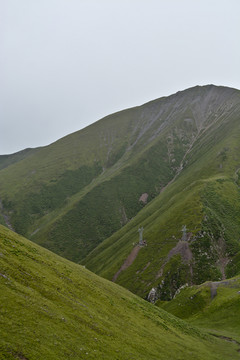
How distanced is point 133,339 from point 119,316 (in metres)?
4.82

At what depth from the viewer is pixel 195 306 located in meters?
61.0

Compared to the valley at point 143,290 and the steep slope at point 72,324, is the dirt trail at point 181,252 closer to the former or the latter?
the valley at point 143,290

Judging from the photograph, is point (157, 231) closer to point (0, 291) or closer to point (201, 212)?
point (201, 212)

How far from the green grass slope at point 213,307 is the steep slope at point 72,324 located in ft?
29.3

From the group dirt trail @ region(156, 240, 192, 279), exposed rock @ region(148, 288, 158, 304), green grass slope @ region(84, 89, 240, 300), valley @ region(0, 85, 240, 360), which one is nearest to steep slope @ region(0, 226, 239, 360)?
valley @ region(0, 85, 240, 360)

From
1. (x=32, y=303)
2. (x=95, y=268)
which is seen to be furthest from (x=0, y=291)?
(x=95, y=268)

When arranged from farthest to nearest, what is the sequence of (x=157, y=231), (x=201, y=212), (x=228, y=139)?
1. (x=228, y=139)
2. (x=157, y=231)
3. (x=201, y=212)

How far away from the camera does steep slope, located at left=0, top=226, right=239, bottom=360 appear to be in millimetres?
18500

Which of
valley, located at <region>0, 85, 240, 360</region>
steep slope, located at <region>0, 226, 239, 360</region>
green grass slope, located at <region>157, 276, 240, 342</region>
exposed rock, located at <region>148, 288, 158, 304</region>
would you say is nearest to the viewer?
steep slope, located at <region>0, 226, 239, 360</region>

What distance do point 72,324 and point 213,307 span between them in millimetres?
43028

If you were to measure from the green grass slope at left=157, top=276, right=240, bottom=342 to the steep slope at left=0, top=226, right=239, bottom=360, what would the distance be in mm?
8934

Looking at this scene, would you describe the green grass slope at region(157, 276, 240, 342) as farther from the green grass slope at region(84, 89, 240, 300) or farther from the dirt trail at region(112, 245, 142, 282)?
the dirt trail at region(112, 245, 142, 282)

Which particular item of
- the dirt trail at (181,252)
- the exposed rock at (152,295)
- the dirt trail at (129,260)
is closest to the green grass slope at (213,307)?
the exposed rock at (152,295)

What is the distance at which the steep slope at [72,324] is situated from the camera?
18500 mm
